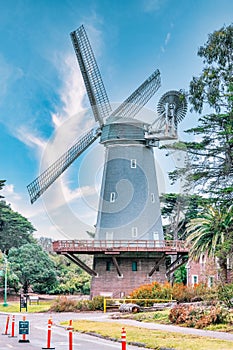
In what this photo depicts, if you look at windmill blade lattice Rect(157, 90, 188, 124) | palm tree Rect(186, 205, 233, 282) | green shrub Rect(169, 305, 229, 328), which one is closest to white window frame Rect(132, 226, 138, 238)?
palm tree Rect(186, 205, 233, 282)

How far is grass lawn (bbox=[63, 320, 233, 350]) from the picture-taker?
16050 mm

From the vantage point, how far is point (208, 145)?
35500 mm

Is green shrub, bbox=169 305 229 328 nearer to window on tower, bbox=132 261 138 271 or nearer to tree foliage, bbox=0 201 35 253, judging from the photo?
window on tower, bbox=132 261 138 271

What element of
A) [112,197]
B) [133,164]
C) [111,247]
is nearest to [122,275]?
[111,247]

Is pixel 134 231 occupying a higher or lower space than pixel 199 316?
higher

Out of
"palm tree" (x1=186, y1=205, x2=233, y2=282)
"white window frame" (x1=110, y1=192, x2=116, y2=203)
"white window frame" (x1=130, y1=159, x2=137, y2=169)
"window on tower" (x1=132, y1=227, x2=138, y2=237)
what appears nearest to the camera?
"palm tree" (x1=186, y1=205, x2=233, y2=282)

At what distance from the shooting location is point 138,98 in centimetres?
5031

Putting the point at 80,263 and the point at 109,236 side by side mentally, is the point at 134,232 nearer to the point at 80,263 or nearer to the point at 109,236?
the point at 109,236

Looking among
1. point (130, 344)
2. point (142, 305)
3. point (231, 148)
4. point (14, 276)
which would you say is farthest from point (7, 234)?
point (130, 344)

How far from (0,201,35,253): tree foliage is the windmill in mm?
32091

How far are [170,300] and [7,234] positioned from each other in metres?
48.5

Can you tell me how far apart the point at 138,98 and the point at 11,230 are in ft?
125

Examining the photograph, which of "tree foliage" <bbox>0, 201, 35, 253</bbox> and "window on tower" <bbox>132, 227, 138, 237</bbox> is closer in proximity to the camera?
"window on tower" <bbox>132, 227, 138, 237</bbox>

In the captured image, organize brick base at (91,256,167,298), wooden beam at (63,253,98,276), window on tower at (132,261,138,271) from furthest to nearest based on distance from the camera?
window on tower at (132,261,138,271)
brick base at (91,256,167,298)
wooden beam at (63,253,98,276)
